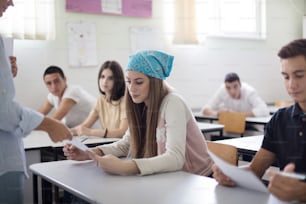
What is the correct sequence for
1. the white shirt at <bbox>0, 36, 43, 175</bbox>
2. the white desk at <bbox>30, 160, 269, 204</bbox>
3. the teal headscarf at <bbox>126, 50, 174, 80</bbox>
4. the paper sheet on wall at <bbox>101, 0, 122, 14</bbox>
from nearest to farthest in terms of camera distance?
1. the white desk at <bbox>30, 160, 269, 204</bbox>
2. the white shirt at <bbox>0, 36, 43, 175</bbox>
3. the teal headscarf at <bbox>126, 50, 174, 80</bbox>
4. the paper sheet on wall at <bbox>101, 0, 122, 14</bbox>

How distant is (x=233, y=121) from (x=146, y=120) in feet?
7.28

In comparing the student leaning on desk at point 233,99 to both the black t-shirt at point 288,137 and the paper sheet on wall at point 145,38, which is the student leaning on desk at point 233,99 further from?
the black t-shirt at point 288,137

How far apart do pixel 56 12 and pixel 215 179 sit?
299 cm

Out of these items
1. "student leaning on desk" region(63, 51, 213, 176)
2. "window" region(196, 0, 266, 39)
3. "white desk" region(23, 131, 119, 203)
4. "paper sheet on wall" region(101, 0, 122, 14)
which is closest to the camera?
"student leaning on desk" region(63, 51, 213, 176)

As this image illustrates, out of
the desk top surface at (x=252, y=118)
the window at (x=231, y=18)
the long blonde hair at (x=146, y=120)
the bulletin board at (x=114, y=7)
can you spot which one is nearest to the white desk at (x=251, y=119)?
the desk top surface at (x=252, y=118)

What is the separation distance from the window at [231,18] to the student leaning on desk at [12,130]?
12.1 feet

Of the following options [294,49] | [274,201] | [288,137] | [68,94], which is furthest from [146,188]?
[68,94]

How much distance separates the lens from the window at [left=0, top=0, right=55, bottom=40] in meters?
3.78

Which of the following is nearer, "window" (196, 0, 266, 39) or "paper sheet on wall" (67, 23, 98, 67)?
"paper sheet on wall" (67, 23, 98, 67)

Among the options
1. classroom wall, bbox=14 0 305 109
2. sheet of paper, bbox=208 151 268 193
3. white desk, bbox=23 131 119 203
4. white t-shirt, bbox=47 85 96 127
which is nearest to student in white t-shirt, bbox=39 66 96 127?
white t-shirt, bbox=47 85 96 127

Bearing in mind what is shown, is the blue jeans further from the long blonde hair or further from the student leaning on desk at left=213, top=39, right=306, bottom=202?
the student leaning on desk at left=213, top=39, right=306, bottom=202

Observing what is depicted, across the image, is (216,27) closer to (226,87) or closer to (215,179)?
(226,87)

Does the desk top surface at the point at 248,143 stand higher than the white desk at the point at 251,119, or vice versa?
the desk top surface at the point at 248,143

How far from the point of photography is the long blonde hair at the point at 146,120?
191 centimetres
